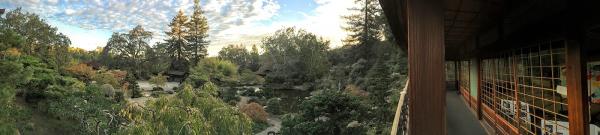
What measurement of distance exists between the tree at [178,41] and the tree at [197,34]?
574 millimetres

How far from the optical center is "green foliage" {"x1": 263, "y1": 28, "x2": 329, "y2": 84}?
120 ft

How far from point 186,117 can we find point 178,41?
40.4 meters

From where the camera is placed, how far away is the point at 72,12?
3297 cm

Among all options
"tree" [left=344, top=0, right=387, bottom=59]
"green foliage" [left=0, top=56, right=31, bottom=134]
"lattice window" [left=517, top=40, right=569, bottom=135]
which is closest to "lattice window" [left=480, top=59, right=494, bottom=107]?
"lattice window" [left=517, top=40, right=569, bottom=135]

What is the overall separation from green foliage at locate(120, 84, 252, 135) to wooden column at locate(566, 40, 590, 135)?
4.00m

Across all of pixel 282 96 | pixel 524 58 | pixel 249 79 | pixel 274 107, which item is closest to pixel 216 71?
pixel 249 79

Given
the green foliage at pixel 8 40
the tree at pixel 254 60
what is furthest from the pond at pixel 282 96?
the green foliage at pixel 8 40

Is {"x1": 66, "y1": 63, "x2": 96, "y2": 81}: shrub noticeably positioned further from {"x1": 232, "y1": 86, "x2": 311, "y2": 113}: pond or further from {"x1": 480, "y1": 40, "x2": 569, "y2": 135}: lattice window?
{"x1": 480, "y1": 40, "x2": 569, "y2": 135}: lattice window

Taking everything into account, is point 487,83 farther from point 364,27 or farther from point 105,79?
point 364,27

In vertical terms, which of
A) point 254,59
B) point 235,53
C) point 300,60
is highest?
point 235,53

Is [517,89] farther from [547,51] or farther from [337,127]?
[337,127]

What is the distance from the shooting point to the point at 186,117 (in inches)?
215

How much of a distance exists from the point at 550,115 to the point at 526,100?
28.0 inches

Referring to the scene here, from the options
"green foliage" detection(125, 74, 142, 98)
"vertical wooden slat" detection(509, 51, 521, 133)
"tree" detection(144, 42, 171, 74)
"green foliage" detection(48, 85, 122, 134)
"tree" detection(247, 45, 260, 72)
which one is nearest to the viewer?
"vertical wooden slat" detection(509, 51, 521, 133)
